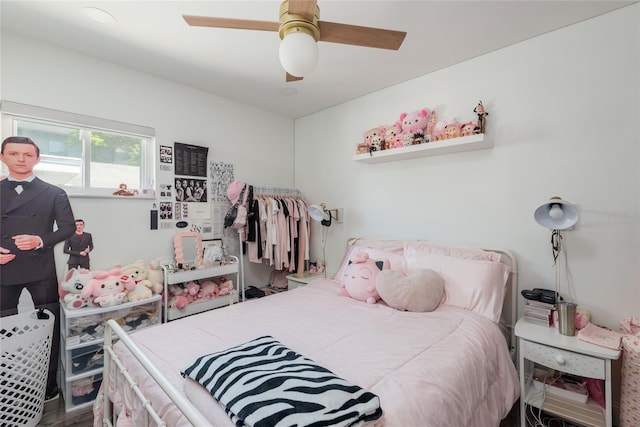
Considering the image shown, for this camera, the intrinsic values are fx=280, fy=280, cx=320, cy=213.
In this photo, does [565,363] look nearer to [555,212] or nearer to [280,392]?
[555,212]

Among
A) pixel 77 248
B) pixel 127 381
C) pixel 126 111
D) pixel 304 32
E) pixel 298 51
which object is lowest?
pixel 127 381

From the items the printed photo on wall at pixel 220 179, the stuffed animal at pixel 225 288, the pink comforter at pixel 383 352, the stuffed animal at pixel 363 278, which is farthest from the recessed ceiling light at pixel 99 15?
the stuffed animal at pixel 363 278

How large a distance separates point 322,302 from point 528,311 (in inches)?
57.3

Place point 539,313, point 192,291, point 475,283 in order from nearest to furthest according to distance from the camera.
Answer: point 539,313 → point 475,283 → point 192,291

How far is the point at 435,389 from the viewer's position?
116cm

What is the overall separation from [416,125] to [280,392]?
2.41m

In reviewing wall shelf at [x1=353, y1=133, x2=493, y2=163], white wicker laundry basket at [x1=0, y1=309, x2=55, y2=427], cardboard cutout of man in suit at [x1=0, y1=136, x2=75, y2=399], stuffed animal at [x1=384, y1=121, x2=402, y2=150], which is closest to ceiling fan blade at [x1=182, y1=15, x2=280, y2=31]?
wall shelf at [x1=353, y1=133, x2=493, y2=163]

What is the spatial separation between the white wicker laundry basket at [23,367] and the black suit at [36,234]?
0.62 ft

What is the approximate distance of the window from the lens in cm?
212

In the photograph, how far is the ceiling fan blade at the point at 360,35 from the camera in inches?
50.1

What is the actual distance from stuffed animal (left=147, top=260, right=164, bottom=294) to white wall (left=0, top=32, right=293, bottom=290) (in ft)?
0.56

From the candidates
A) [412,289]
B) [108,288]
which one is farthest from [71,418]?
[412,289]

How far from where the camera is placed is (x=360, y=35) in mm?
1318

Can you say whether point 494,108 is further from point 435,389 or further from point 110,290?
point 110,290
